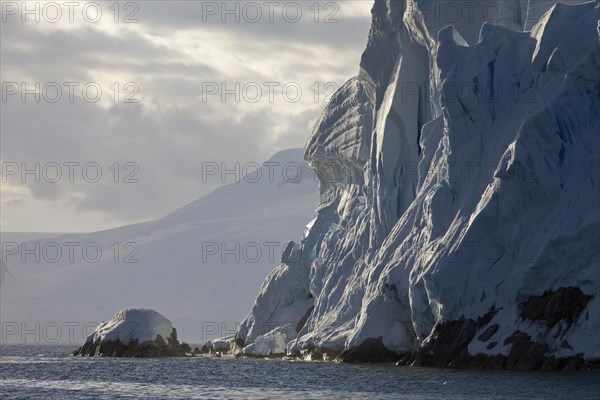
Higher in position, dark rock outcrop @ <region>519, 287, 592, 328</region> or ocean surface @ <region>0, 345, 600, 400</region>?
dark rock outcrop @ <region>519, 287, 592, 328</region>

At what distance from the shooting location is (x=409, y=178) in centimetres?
9756

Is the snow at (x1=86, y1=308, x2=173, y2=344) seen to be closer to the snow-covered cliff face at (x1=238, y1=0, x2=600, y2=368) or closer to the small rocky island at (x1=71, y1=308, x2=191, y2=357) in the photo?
the small rocky island at (x1=71, y1=308, x2=191, y2=357)

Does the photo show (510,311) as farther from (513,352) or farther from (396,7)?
(396,7)

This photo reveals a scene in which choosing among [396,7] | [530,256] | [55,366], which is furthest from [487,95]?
[55,366]

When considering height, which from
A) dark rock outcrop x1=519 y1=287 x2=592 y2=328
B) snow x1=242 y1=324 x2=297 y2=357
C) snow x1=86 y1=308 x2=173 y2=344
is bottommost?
dark rock outcrop x1=519 y1=287 x2=592 y2=328

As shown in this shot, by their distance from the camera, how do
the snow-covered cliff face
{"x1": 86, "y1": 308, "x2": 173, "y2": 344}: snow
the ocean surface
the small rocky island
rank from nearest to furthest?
the ocean surface < the snow-covered cliff face < {"x1": 86, "y1": 308, "x2": 173, "y2": 344}: snow < the small rocky island

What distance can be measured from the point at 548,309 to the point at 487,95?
1637 centimetres

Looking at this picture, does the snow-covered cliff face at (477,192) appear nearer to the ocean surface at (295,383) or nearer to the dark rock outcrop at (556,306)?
the dark rock outcrop at (556,306)

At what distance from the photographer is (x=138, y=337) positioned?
113875mm

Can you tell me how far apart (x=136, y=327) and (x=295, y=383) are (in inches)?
1793

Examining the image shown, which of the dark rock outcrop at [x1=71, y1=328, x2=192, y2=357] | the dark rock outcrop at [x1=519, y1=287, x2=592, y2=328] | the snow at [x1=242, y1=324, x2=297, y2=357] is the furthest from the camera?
the dark rock outcrop at [x1=71, y1=328, x2=192, y2=357]

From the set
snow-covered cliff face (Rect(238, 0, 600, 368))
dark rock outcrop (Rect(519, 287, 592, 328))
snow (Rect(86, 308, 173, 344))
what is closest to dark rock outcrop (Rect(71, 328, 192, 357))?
snow (Rect(86, 308, 173, 344))

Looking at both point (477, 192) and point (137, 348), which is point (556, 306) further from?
point (137, 348)

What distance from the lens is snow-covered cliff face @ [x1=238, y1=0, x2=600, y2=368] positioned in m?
73.3
